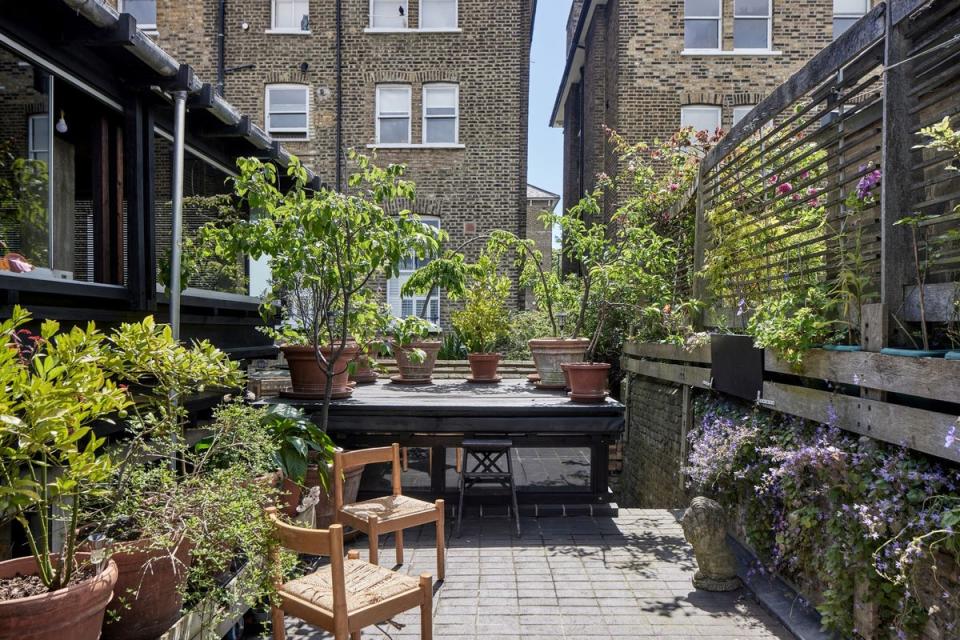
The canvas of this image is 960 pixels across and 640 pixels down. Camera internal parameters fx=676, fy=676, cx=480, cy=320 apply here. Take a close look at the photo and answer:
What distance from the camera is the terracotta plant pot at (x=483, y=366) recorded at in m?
7.75

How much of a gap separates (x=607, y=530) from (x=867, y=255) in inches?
117

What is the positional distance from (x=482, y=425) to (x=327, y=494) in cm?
148

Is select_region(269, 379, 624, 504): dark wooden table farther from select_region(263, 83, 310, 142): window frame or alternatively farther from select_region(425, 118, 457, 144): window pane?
select_region(263, 83, 310, 142): window frame

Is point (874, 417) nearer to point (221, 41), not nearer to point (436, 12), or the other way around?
point (436, 12)

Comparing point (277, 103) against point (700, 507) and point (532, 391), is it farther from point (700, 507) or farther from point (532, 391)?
point (700, 507)

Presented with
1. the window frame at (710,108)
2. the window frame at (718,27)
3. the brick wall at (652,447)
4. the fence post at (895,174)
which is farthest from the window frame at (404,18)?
the fence post at (895,174)

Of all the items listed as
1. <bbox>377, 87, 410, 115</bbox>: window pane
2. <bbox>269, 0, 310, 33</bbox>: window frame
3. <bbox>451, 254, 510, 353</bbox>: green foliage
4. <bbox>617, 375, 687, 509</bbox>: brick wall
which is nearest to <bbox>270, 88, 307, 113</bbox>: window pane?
<bbox>269, 0, 310, 33</bbox>: window frame

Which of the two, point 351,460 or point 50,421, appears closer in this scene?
point 50,421

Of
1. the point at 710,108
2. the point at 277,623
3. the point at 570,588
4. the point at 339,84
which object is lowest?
the point at 570,588

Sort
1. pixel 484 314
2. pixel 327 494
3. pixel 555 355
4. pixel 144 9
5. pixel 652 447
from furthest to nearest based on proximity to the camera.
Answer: pixel 144 9
pixel 652 447
pixel 484 314
pixel 555 355
pixel 327 494

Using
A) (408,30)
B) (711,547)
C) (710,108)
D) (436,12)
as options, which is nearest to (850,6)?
(710,108)

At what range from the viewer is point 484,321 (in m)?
7.46

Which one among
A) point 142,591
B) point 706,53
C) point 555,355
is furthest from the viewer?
point 706,53

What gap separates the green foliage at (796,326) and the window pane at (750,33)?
38.9 ft
